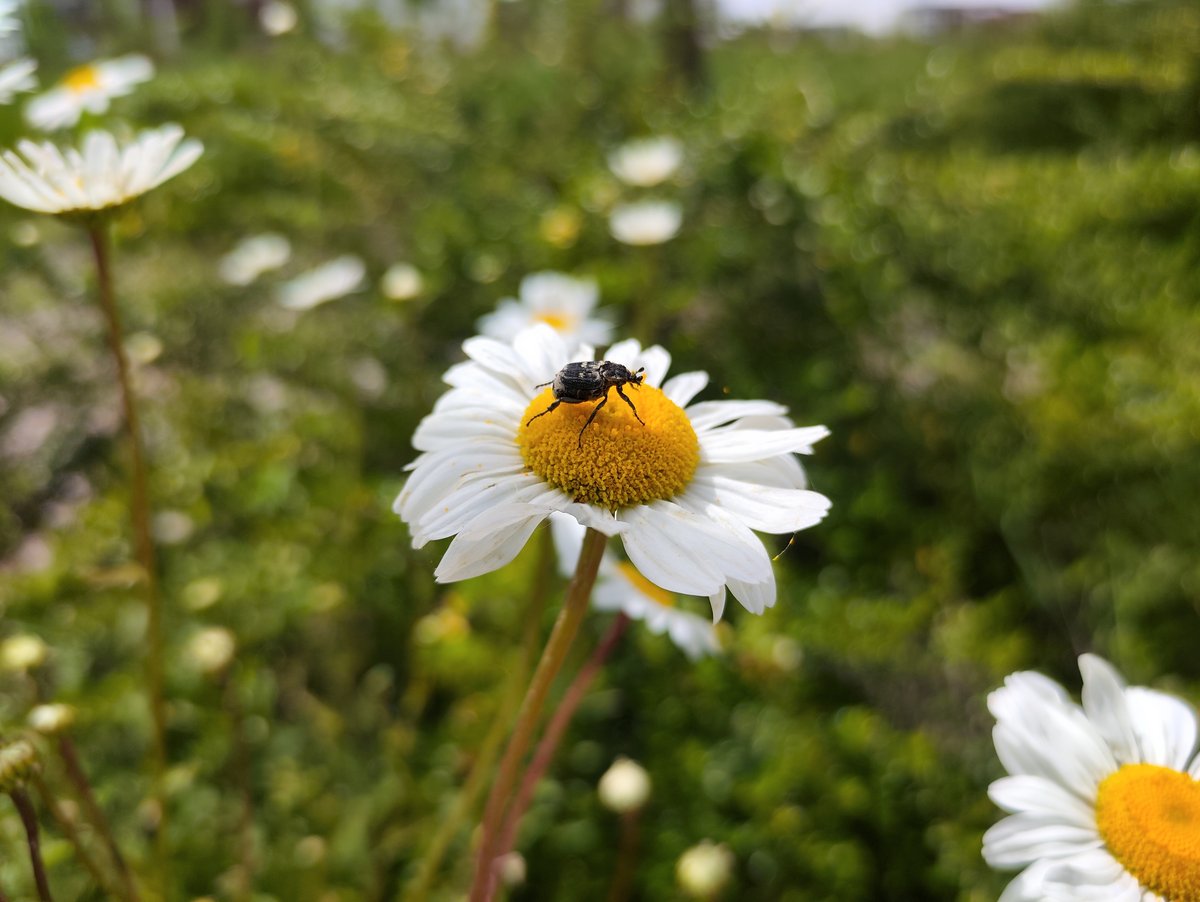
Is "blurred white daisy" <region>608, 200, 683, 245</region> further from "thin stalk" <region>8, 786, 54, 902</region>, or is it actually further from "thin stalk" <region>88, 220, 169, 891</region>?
"thin stalk" <region>8, 786, 54, 902</region>

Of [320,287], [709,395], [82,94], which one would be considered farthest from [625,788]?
[82,94]

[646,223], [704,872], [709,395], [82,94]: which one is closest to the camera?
[704,872]

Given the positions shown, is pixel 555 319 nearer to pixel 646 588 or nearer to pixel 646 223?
pixel 646 223

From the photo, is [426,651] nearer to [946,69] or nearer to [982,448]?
[982,448]

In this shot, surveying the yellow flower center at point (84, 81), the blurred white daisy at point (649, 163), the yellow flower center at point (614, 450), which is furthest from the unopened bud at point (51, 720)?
the blurred white daisy at point (649, 163)

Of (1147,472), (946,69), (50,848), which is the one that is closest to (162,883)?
(50,848)

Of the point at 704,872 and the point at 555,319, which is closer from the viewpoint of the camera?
the point at 704,872

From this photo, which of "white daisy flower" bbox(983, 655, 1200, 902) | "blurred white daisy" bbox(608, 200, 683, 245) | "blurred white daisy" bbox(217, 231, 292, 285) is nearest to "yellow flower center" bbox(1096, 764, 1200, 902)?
"white daisy flower" bbox(983, 655, 1200, 902)
